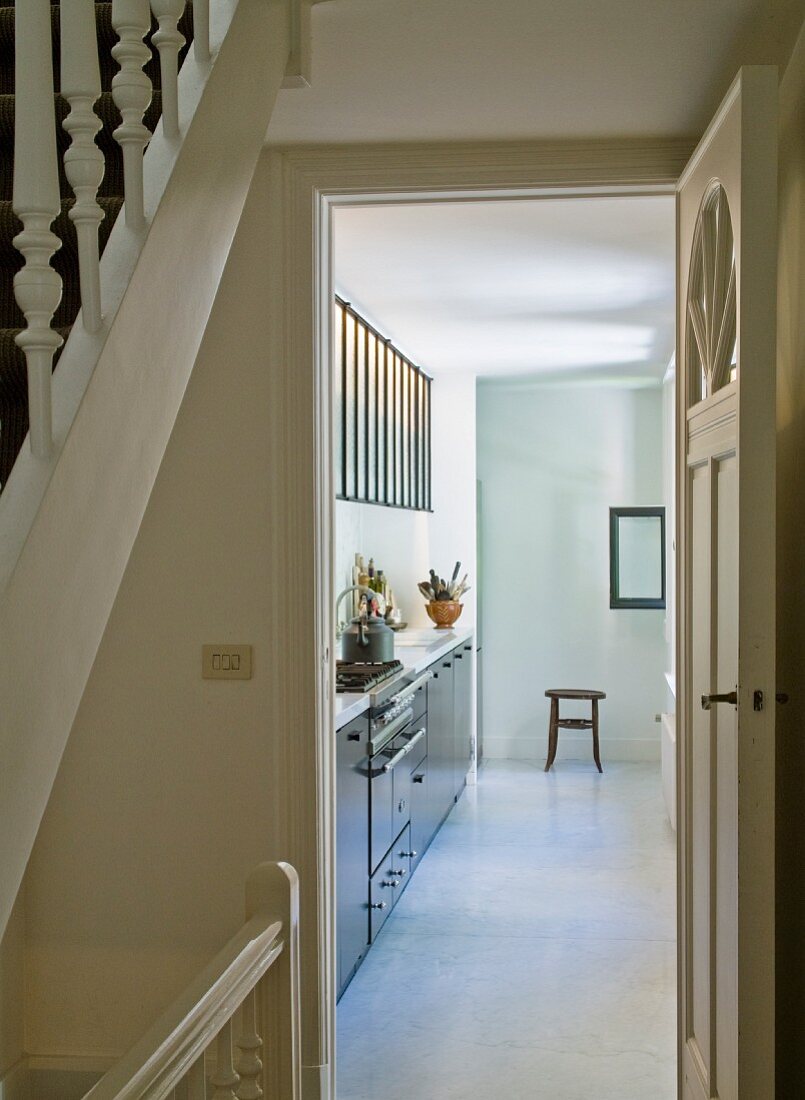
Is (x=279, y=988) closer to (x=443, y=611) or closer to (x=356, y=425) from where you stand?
(x=356, y=425)

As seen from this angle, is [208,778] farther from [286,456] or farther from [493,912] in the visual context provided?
[493,912]

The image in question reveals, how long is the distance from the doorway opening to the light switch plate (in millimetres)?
342

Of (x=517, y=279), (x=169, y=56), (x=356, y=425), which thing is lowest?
(x=356, y=425)

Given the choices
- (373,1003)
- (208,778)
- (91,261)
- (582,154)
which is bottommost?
(373,1003)

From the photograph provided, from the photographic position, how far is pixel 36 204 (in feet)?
4.77

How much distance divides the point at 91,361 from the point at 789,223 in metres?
1.72

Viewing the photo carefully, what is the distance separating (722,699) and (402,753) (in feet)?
8.48

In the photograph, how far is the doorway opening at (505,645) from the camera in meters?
3.85

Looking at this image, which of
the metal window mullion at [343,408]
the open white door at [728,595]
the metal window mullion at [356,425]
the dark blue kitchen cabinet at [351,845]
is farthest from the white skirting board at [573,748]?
the open white door at [728,595]

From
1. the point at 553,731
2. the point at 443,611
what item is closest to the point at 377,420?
the point at 443,611

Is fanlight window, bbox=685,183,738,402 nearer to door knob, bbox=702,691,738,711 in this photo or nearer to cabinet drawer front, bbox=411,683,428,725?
door knob, bbox=702,691,738,711

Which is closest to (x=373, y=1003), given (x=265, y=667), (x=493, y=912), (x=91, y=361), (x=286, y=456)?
(x=493, y=912)

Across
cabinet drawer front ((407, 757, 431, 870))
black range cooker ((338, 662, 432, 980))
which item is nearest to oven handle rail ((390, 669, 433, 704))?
black range cooker ((338, 662, 432, 980))

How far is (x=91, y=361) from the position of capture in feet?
5.22
